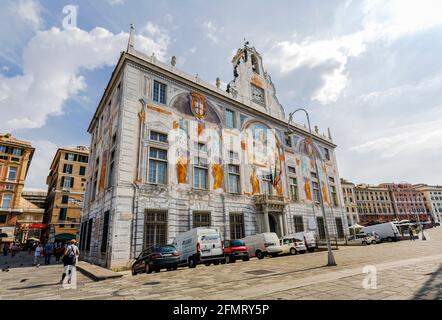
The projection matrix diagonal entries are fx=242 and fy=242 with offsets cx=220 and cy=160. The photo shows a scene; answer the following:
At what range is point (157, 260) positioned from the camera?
1305cm

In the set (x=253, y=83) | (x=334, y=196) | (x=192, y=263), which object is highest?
(x=253, y=83)

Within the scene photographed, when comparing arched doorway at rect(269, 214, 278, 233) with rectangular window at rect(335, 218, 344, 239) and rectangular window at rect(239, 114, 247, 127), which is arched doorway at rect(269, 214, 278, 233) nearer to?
rectangular window at rect(239, 114, 247, 127)

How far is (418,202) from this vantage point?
10594 centimetres

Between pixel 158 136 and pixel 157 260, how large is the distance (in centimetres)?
1089

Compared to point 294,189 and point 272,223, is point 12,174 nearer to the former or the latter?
point 272,223

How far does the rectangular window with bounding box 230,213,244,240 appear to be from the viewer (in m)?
23.0

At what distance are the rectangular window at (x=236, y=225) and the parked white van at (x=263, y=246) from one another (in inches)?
94.0

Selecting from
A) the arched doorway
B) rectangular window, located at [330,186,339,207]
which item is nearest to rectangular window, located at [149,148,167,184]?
the arched doorway

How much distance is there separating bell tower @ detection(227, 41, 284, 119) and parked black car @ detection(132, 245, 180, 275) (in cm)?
2044

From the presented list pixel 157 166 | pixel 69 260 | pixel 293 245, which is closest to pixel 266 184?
pixel 293 245

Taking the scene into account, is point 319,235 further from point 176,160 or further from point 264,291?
point 264,291

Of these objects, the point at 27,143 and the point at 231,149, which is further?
the point at 27,143
